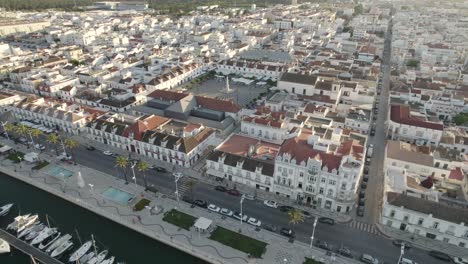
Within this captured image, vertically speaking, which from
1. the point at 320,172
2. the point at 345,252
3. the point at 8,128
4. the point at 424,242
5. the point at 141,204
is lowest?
the point at 424,242

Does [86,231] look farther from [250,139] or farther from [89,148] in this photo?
[250,139]

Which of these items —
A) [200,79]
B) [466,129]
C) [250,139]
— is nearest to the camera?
[250,139]

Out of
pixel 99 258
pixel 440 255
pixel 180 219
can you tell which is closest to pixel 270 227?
pixel 180 219

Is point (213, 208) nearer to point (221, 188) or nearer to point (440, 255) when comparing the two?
point (221, 188)

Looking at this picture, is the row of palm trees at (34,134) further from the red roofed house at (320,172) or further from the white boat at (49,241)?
the red roofed house at (320,172)

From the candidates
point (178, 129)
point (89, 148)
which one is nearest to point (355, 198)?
point (178, 129)

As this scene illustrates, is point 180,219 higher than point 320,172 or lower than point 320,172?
lower

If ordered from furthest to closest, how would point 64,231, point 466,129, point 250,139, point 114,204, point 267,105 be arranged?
point 267,105, point 466,129, point 250,139, point 114,204, point 64,231
